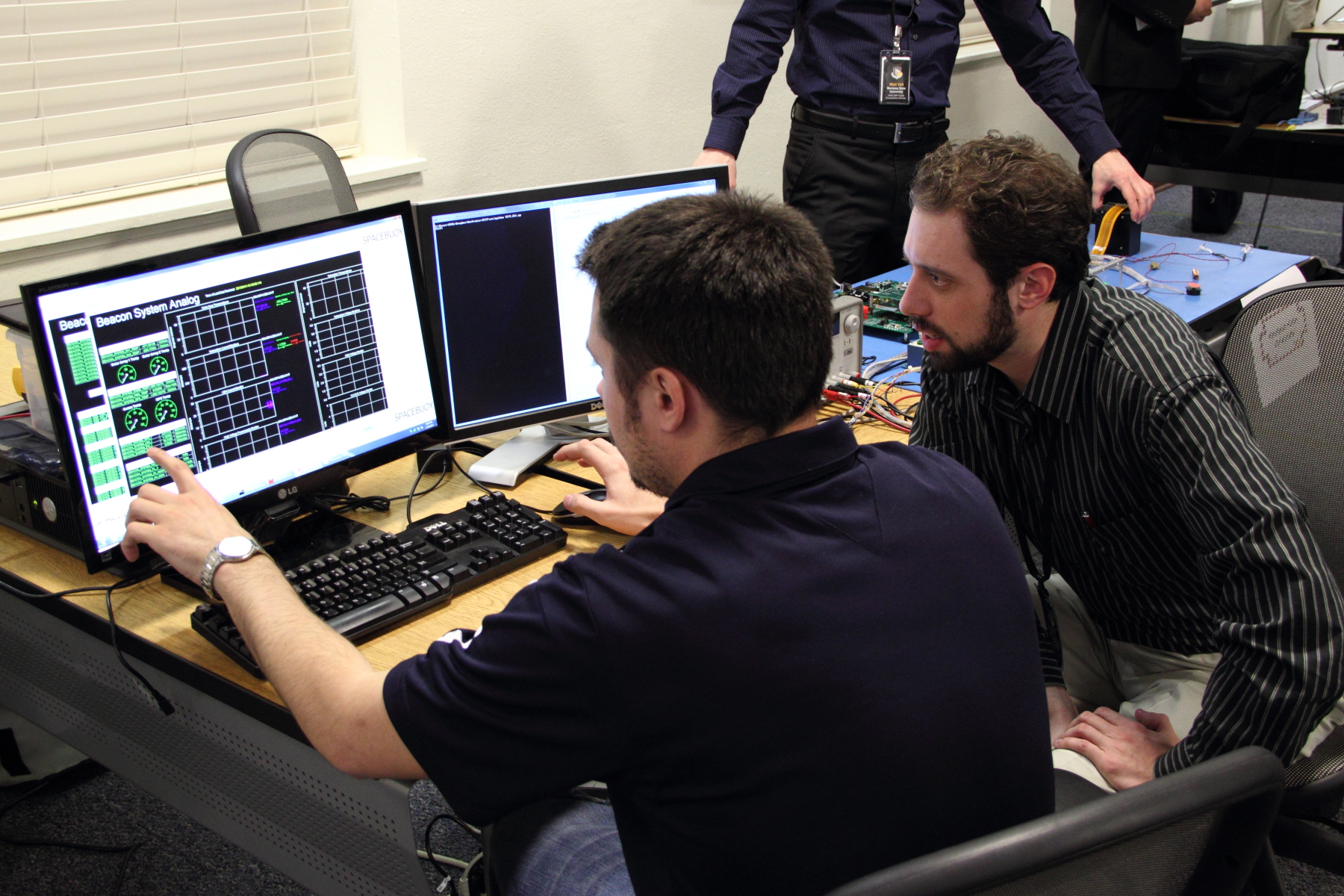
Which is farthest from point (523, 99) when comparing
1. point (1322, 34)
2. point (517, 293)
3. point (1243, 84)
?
point (1322, 34)

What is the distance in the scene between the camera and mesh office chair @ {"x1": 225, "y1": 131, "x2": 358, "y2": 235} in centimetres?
225

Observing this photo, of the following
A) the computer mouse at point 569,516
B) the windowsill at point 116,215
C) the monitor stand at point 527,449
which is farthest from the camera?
the windowsill at point 116,215

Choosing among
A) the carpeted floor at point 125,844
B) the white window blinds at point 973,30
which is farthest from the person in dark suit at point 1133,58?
the carpeted floor at point 125,844

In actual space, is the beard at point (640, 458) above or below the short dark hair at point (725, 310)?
below

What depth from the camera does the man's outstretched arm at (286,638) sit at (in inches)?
37.7

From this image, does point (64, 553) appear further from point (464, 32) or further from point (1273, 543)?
point (464, 32)

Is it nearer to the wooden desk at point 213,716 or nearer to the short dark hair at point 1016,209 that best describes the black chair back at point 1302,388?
the short dark hair at point 1016,209

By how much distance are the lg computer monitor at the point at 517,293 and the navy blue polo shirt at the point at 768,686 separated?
28.7 inches

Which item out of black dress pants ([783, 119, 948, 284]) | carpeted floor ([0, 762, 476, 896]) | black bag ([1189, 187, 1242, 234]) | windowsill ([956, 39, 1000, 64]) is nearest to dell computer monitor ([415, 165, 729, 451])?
carpeted floor ([0, 762, 476, 896])

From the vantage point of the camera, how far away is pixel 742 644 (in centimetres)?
79

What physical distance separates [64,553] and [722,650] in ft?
3.52

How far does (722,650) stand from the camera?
79cm

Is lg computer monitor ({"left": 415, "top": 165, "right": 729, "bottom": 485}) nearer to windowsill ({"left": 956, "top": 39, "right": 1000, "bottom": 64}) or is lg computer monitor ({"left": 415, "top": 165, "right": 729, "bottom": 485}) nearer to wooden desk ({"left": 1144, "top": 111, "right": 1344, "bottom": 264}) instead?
wooden desk ({"left": 1144, "top": 111, "right": 1344, "bottom": 264})

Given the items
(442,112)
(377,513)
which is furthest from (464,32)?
(377,513)
